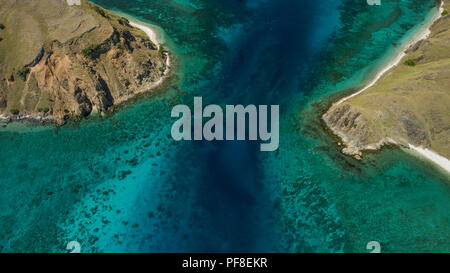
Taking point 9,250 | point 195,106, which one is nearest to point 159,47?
point 195,106

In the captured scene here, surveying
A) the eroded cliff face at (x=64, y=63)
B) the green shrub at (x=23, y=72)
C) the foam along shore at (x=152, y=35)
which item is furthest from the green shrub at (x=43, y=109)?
the foam along shore at (x=152, y=35)

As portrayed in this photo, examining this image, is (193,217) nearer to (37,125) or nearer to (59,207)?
(59,207)

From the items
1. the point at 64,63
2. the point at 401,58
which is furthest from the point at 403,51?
the point at 64,63

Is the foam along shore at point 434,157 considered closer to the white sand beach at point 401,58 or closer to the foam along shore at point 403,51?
the white sand beach at point 401,58

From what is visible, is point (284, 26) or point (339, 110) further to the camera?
point (284, 26)

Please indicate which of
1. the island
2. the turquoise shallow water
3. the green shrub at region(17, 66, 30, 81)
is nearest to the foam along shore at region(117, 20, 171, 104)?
Result: the turquoise shallow water

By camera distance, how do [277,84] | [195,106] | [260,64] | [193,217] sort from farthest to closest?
1. [260,64]
2. [277,84]
3. [195,106]
4. [193,217]
